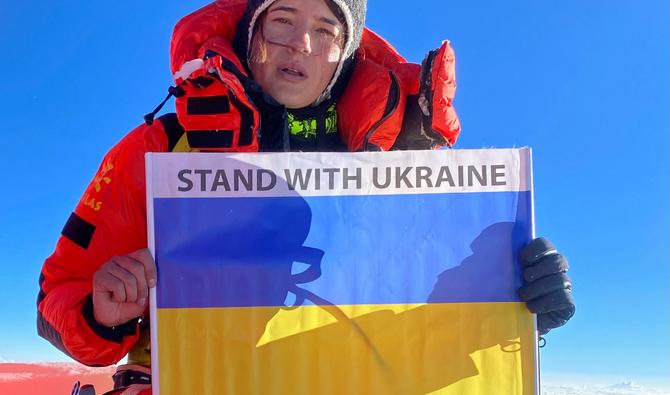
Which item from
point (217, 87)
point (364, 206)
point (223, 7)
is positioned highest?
point (223, 7)

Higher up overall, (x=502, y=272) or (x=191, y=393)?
(x=502, y=272)

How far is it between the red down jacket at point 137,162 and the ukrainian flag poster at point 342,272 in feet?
0.99

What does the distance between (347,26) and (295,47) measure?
207 mm

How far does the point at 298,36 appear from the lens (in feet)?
5.89

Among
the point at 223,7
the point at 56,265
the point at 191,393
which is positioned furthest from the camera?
the point at 223,7

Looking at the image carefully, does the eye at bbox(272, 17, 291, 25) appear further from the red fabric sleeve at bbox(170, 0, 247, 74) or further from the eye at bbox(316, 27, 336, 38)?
the red fabric sleeve at bbox(170, 0, 247, 74)

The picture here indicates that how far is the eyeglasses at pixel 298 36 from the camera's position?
1796 mm

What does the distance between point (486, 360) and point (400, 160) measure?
0.49 m

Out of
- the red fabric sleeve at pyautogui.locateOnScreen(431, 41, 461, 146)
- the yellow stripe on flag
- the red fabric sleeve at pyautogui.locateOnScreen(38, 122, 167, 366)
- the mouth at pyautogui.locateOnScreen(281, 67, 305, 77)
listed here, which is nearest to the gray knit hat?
the mouth at pyautogui.locateOnScreen(281, 67, 305, 77)

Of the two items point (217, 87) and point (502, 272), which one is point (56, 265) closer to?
point (217, 87)

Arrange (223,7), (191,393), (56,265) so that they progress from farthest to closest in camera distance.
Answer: (223,7), (56,265), (191,393)

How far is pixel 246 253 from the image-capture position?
4.50ft

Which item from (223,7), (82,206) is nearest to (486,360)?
(82,206)

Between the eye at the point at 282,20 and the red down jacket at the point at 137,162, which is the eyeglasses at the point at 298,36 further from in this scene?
the red down jacket at the point at 137,162
